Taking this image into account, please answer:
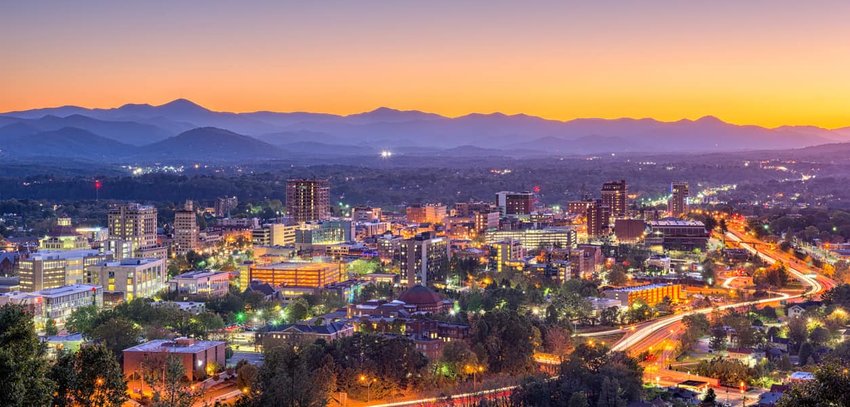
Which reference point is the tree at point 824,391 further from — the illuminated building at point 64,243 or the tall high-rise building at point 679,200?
the tall high-rise building at point 679,200

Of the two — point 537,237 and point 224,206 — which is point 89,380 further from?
point 224,206

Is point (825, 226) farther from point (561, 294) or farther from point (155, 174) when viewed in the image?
point (155, 174)

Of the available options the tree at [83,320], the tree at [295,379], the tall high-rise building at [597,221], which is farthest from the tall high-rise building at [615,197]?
the tree at [295,379]

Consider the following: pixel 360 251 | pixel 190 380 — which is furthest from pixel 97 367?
pixel 360 251

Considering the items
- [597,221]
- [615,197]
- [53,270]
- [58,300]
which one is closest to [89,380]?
[58,300]

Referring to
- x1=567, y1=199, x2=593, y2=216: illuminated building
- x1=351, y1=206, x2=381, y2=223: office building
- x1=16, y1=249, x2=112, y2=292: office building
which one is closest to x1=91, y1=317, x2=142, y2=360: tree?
x1=16, y1=249, x2=112, y2=292: office building

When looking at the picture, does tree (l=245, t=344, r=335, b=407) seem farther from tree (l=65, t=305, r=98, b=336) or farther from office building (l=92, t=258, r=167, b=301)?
office building (l=92, t=258, r=167, b=301)
